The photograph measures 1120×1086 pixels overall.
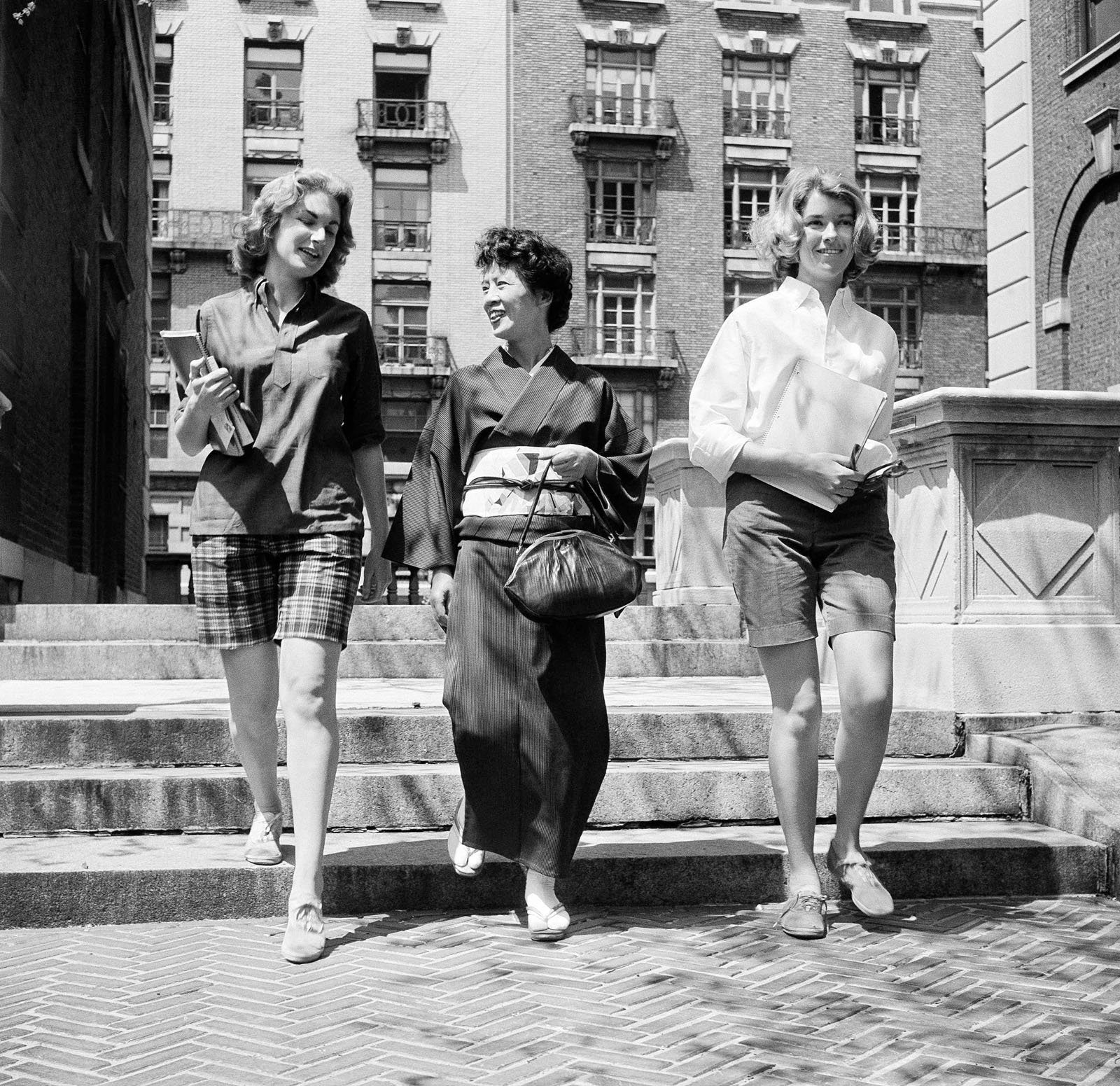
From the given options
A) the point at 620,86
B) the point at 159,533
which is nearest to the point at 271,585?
the point at 159,533

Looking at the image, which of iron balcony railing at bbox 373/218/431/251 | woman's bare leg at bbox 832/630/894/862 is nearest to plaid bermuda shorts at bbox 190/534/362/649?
woman's bare leg at bbox 832/630/894/862

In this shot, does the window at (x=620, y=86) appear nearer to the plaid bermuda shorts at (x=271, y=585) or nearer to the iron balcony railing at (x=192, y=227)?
the iron balcony railing at (x=192, y=227)

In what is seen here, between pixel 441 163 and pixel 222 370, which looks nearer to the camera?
pixel 222 370

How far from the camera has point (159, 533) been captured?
124ft

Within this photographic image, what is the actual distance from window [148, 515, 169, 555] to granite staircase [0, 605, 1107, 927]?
3241 centimetres

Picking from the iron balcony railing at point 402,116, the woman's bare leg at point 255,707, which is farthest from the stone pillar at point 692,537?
the iron balcony railing at point 402,116

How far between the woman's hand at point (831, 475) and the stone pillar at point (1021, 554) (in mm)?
1963

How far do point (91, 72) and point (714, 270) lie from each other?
26229 mm

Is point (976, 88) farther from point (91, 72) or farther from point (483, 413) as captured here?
point (483, 413)

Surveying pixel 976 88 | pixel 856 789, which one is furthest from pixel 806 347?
pixel 976 88

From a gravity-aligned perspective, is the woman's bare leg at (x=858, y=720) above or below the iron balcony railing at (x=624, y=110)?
below

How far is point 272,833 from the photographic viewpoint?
4.14 m

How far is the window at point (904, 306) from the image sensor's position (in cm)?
4141

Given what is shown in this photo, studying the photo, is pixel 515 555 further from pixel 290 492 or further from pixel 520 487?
pixel 290 492
